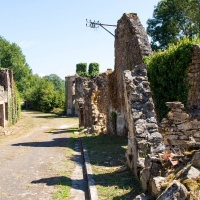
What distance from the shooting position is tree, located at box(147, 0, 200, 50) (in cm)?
3256

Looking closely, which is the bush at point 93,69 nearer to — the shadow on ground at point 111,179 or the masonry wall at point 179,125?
the shadow on ground at point 111,179

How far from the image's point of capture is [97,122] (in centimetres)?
2098

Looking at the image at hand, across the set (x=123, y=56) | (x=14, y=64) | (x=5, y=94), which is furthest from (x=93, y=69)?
(x=123, y=56)

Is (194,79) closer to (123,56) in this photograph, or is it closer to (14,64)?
(123,56)

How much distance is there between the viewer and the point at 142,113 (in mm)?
7648

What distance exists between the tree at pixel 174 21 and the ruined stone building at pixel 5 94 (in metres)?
16.8

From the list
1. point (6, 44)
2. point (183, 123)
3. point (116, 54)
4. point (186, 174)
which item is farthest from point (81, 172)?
point (6, 44)

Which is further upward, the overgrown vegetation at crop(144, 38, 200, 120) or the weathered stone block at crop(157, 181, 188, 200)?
the overgrown vegetation at crop(144, 38, 200, 120)

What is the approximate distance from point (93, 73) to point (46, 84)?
8639 mm

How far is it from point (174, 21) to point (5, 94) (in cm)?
1972

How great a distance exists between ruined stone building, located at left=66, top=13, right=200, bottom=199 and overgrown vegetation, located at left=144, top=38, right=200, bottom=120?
0.90 feet

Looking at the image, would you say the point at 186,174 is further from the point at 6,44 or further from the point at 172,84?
the point at 6,44

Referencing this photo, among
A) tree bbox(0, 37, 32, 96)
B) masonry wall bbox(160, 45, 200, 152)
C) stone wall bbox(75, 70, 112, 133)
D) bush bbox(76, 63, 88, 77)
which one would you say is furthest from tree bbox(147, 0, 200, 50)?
tree bbox(0, 37, 32, 96)

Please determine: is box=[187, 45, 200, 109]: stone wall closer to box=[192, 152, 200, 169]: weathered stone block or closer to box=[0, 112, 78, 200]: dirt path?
box=[0, 112, 78, 200]: dirt path
